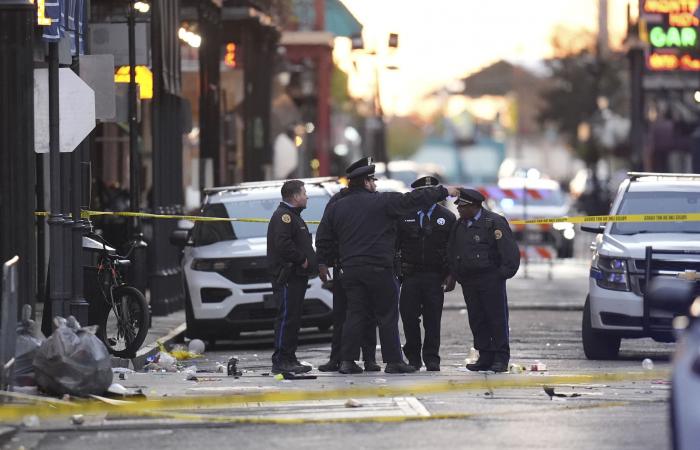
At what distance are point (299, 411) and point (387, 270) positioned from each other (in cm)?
359

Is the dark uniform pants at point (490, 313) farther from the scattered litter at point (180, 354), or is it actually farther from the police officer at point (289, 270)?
the scattered litter at point (180, 354)

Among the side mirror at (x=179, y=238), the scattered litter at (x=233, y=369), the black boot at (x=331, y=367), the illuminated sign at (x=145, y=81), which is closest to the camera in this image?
the scattered litter at (x=233, y=369)

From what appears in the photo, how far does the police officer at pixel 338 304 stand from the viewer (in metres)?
16.3

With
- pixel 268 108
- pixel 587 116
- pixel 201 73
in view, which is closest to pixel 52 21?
pixel 201 73

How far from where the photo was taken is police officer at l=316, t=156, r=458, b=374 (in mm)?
15953

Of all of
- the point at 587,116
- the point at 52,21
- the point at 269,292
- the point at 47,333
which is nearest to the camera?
the point at 47,333

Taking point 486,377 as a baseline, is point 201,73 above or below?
above

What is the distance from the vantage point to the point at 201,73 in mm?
31469

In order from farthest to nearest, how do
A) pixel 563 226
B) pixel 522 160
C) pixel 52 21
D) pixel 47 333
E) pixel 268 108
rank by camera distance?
1. pixel 522 160
2. pixel 268 108
3. pixel 563 226
4. pixel 52 21
5. pixel 47 333

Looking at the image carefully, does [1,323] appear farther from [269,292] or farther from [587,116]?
[587,116]

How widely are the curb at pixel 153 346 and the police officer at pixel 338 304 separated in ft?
5.59

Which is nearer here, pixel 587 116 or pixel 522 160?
pixel 587 116

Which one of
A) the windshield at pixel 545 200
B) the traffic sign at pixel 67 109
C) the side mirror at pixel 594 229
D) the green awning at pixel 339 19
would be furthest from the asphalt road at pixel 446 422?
the green awning at pixel 339 19

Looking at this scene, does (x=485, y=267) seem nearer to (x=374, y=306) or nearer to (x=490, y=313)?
(x=490, y=313)
